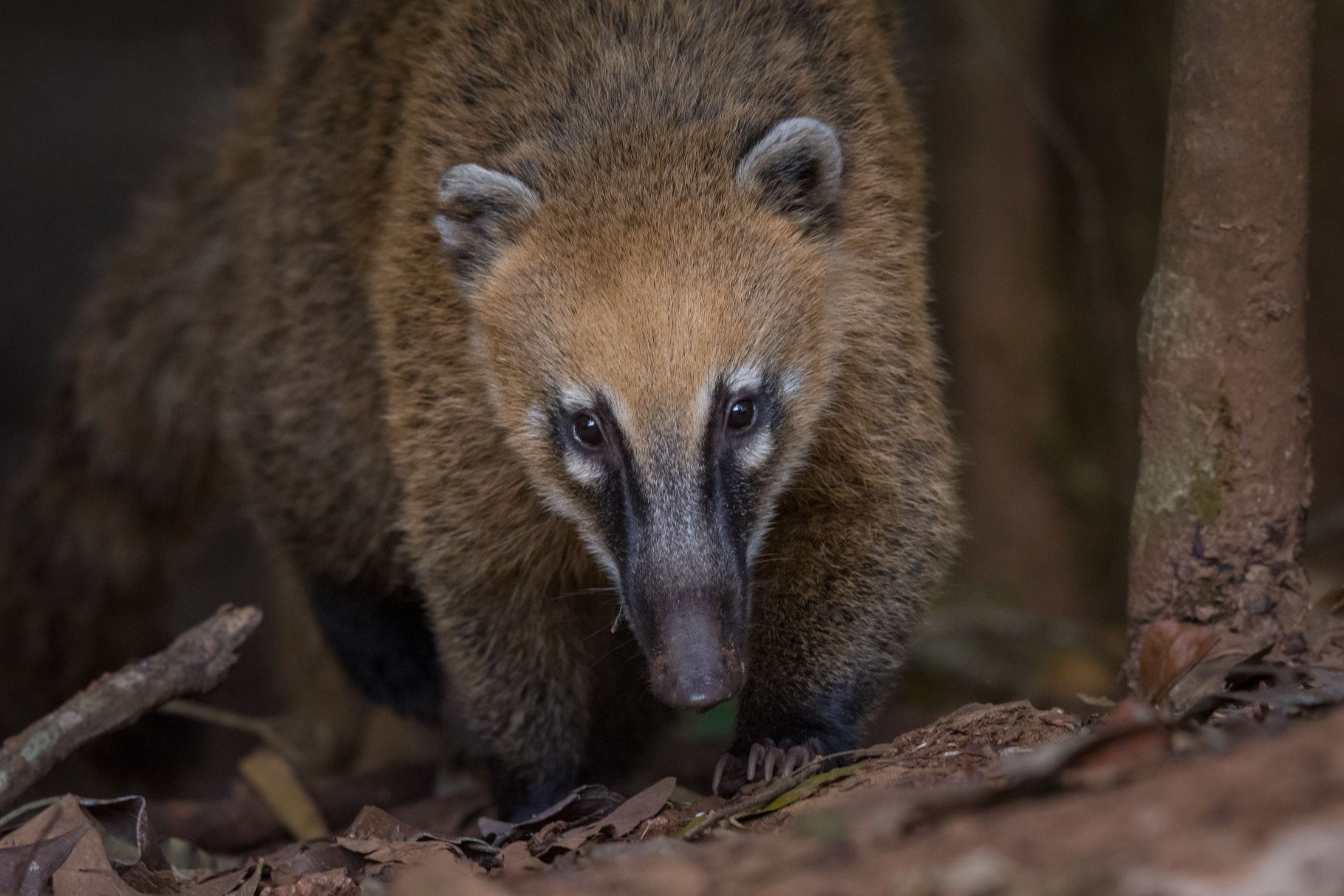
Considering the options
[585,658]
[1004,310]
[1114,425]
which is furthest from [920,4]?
[585,658]

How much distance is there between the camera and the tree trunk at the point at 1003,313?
7051mm

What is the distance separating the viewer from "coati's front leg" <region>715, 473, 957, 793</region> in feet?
12.0

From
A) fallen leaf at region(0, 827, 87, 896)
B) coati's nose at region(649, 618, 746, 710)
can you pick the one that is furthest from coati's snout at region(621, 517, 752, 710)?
fallen leaf at region(0, 827, 87, 896)

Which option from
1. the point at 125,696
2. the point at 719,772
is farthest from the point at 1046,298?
the point at 125,696

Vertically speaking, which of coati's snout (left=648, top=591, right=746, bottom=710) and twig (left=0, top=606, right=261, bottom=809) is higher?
coati's snout (left=648, top=591, right=746, bottom=710)

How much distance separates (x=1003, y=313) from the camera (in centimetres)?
711

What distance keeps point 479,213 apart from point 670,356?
2.38 feet

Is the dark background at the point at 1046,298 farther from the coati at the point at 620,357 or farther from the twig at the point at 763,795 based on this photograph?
the twig at the point at 763,795

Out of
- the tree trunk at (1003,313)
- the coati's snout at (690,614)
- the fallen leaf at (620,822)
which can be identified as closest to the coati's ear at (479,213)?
the coati's snout at (690,614)

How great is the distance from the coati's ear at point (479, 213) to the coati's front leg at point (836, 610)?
3.54 ft

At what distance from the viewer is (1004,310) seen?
7105 mm

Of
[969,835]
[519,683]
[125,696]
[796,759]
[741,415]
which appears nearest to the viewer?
[969,835]

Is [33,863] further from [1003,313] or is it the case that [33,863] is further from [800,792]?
[1003,313]

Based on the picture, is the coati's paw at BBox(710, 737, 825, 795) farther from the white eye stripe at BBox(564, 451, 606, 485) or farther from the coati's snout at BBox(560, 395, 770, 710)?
the white eye stripe at BBox(564, 451, 606, 485)
